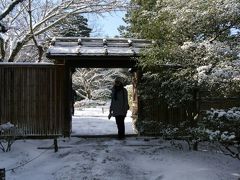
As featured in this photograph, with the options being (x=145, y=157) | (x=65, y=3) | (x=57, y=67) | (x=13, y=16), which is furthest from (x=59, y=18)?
(x=145, y=157)

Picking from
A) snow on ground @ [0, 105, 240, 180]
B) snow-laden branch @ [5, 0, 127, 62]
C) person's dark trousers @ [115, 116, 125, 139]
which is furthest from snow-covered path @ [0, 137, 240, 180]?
snow-laden branch @ [5, 0, 127, 62]

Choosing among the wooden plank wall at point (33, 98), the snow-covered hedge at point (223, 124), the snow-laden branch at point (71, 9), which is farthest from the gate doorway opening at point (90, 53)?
the snow-laden branch at point (71, 9)

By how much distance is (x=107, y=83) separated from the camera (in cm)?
4131

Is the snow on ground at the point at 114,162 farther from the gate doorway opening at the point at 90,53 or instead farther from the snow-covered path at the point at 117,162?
the gate doorway opening at the point at 90,53

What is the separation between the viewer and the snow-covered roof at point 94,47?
1210 cm

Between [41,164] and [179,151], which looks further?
[179,151]

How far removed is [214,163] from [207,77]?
219 centimetres

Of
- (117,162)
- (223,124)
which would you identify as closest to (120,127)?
(117,162)

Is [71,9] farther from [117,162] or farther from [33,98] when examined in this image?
[117,162]

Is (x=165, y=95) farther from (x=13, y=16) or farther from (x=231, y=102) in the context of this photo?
(x=13, y=16)

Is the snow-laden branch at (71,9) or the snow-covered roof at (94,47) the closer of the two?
the snow-covered roof at (94,47)

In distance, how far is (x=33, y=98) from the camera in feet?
40.3

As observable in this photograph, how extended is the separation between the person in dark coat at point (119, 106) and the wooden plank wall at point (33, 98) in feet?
5.04

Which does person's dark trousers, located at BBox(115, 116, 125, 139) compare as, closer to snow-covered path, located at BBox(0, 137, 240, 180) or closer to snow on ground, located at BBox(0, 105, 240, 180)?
snow on ground, located at BBox(0, 105, 240, 180)
